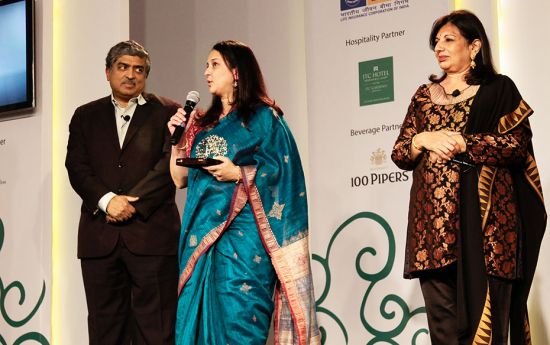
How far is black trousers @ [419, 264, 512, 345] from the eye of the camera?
3545 millimetres

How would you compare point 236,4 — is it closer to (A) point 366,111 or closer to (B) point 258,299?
(A) point 366,111

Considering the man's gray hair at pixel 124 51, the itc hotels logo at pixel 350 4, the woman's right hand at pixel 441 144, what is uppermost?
the itc hotels logo at pixel 350 4

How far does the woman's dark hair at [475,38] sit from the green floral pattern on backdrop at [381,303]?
1.41 meters

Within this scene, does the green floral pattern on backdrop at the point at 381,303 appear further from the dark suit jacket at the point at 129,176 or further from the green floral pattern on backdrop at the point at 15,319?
the green floral pattern on backdrop at the point at 15,319

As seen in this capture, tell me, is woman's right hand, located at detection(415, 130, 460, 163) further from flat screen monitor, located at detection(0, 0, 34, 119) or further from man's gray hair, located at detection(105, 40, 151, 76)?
flat screen monitor, located at detection(0, 0, 34, 119)

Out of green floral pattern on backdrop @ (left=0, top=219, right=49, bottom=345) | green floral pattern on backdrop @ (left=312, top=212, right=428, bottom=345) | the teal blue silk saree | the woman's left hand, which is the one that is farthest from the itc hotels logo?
green floral pattern on backdrop @ (left=0, top=219, right=49, bottom=345)

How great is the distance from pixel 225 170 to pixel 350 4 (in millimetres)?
1850

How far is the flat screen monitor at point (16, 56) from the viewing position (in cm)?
566

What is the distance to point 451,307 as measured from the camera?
3.63 meters

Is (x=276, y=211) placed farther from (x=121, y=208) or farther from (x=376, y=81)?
(x=376, y=81)

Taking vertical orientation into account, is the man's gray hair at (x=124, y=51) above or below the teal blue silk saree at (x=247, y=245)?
above

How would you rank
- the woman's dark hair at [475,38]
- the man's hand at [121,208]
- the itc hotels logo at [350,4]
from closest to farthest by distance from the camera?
the woman's dark hair at [475,38]
the man's hand at [121,208]
the itc hotels logo at [350,4]

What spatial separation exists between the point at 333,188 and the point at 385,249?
0.47 m

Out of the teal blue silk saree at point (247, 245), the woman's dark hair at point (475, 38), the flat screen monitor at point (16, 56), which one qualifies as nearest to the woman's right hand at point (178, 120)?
the teal blue silk saree at point (247, 245)
